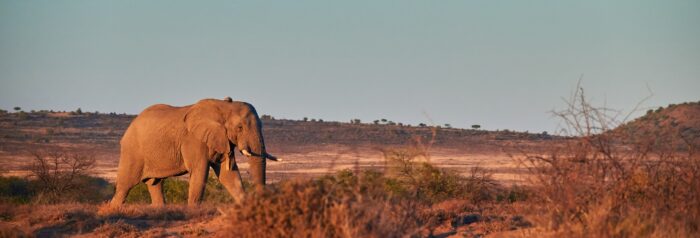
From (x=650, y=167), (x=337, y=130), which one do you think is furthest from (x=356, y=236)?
(x=337, y=130)

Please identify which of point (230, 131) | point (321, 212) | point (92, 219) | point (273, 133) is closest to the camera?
point (321, 212)

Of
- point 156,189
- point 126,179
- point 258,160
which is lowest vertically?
point 156,189

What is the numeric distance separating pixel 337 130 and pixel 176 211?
56.8 metres

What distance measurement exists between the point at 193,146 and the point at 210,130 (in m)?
0.51

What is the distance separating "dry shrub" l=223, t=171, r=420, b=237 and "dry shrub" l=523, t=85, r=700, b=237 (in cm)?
237

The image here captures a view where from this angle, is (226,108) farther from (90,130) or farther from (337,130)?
(337,130)

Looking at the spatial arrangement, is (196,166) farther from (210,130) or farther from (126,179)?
(126,179)

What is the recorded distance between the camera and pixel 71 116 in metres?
73.0

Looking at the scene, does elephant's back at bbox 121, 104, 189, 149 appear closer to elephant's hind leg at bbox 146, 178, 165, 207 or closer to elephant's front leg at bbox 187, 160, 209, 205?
elephant's hind leg at bbox 146, 178, 165, 207

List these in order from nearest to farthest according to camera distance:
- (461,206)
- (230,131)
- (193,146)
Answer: (461,206)
(230,131)
(193,146)

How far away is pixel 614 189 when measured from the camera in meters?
14.6

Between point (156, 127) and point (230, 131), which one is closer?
point (230, 131)

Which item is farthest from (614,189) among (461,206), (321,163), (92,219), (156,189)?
(321,163)

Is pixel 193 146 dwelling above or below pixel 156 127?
below
